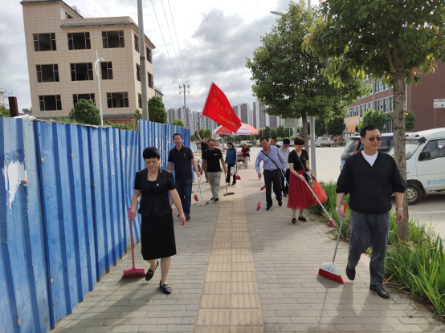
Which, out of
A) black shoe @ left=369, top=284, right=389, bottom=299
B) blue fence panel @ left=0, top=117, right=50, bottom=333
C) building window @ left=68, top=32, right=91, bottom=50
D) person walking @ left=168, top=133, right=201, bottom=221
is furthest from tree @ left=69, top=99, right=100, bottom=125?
black shoe @ left=369, top=284, right=389, bottom=299

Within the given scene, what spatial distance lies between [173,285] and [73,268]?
4.00 feet

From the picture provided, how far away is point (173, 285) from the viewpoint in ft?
13.7

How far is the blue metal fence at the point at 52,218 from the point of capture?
2660mm

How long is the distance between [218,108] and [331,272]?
6240 millimetres

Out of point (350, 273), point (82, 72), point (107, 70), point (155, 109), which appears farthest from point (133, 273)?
point (82, 72)

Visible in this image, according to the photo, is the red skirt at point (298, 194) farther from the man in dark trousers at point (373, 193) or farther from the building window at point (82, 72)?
the building window at point (82, 72)

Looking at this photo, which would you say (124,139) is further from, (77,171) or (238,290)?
(238,290)

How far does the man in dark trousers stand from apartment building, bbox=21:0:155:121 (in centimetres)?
3518

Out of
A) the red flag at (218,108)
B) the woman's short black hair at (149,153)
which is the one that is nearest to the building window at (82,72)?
the red flag at (218,108)

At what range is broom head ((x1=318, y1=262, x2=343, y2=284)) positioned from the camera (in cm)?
412

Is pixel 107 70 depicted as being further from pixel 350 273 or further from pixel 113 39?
pixel 350 273

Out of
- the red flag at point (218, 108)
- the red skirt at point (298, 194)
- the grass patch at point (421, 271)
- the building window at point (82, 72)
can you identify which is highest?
the building window at point (82, 72)

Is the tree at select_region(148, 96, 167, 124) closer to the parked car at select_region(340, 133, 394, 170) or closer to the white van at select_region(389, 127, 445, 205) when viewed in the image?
the parked car at select_region(340, 133, 394, 170)

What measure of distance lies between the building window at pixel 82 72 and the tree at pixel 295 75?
1181 inches
